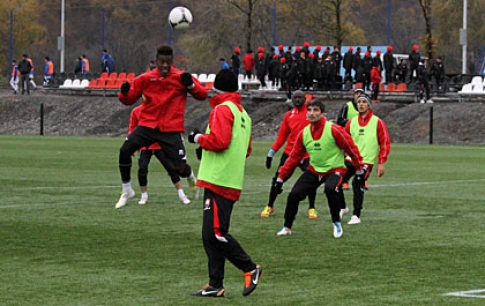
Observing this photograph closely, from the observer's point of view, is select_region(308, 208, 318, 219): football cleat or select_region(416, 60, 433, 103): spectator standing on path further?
select_region(416, 60, 433, 103): spectator standing on path

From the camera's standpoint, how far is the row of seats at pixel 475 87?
45.5 metres

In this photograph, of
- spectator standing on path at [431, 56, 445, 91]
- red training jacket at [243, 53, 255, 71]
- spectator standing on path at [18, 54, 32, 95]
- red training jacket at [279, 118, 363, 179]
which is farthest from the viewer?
spectator standing on path at [18, 54, 32, 95]

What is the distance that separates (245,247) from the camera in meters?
12.1

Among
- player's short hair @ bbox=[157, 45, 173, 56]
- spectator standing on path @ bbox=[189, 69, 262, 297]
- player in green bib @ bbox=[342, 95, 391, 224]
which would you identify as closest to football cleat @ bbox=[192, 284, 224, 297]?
spectator standing on path @ bbox=[189, 69, 262, 297]

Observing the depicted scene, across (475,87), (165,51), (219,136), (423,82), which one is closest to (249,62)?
(423,82)

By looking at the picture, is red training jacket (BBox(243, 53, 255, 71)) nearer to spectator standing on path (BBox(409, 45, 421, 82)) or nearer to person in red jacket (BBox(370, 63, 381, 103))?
person in red jacket (BBox(370, 63, 381, 103))

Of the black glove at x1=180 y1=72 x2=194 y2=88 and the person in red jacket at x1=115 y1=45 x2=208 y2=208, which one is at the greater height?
the black glove at x1=180 y1=72 x2=194 y2=88

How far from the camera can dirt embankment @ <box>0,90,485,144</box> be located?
4225 centimetres

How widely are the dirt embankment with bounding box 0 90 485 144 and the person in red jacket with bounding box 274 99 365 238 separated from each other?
29.0 meters

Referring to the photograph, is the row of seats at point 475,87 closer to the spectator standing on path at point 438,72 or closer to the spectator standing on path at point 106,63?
the spectator standing on path at point 438,72

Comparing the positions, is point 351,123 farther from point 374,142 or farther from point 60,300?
point 60,300

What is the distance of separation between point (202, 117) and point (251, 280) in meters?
40.4

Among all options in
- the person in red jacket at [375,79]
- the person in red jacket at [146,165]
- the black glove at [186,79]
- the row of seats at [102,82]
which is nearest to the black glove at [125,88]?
the black glove at [186,79]

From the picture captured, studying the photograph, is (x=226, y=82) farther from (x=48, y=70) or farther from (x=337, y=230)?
(x=48, y=70)
